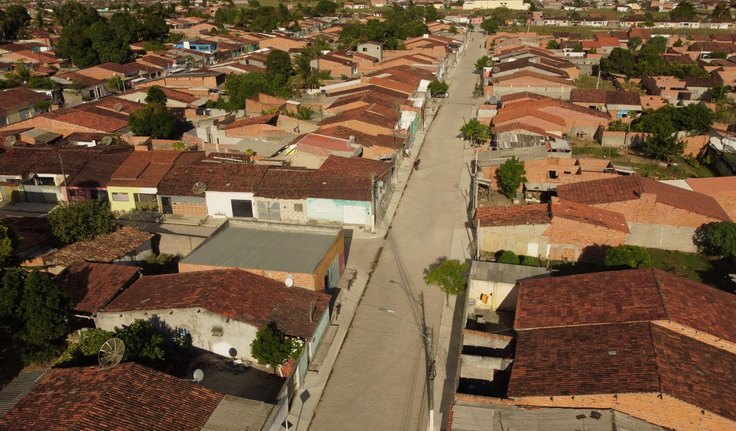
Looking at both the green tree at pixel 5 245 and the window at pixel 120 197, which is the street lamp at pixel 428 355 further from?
the window at pixel 120 197

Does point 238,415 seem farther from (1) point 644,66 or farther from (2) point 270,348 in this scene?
(1) point 644,66

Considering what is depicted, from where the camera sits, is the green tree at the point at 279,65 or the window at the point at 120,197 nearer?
the window at the point at 120,197

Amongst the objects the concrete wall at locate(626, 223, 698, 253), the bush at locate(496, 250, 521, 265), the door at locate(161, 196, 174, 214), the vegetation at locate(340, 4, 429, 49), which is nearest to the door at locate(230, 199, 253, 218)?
the door at locate(161, 196, 174, 214)

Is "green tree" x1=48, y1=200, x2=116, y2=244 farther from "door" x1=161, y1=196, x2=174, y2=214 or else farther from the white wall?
the white wall

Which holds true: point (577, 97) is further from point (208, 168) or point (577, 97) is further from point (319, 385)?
point (319, 385)

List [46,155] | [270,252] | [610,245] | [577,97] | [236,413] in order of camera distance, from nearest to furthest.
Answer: [236,413] → [270,252] → [610,245] → [46,155] → [577,97]

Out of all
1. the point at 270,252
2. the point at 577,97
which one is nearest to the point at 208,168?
the point at 270,252

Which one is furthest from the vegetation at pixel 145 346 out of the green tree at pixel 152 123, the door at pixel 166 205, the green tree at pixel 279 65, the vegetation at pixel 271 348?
the green tree at pixel 279 65
